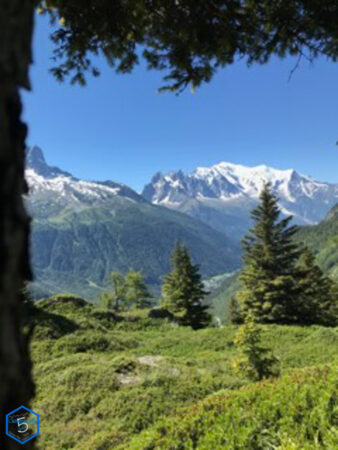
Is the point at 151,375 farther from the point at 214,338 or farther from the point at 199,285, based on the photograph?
the point at 199,285

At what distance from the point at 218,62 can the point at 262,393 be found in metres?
6.50

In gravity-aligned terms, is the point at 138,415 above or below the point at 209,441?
below

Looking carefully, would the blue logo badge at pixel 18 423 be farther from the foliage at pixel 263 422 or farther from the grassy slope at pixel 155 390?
the grassy slope at pixel 155 390

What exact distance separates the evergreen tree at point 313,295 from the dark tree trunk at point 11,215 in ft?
89.6

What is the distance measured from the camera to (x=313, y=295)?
98.4 feet

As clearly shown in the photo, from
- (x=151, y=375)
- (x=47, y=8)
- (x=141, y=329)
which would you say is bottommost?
(x=141, y=329)

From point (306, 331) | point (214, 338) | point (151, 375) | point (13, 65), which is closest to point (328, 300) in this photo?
point (306, 331)

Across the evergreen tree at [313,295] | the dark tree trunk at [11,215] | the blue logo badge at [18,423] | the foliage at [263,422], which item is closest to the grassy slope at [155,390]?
the foliage at [263,422]

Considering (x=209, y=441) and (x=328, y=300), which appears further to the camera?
(x=328, y=300)

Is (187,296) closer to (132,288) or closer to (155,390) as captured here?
(132,288)

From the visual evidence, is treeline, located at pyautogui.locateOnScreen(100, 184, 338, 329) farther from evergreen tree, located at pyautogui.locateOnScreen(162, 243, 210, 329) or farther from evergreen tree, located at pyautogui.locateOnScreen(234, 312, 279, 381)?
evergreen tree, located at pyautogui.locateOnScreen(234, 312, 279, 381)

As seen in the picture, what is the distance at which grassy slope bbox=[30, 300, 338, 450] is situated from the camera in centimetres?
515

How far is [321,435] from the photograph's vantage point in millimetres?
4469

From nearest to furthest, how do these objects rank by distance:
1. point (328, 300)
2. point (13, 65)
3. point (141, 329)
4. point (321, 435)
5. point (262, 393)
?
1. point (13, 65)
2. point (321, 435)
3. point (262, 393)
4. point (141, 329)
5. point (328, 300)
